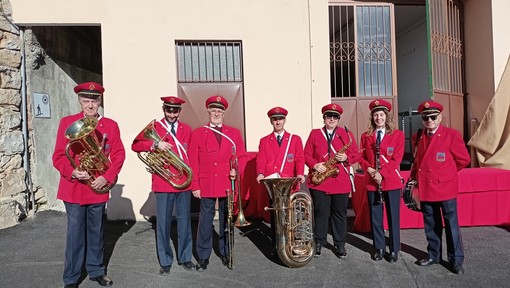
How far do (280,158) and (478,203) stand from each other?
354cm

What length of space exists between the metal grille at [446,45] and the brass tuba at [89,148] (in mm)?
6467

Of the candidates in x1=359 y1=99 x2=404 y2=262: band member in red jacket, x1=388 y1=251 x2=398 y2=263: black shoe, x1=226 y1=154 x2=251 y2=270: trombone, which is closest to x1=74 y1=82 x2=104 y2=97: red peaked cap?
x1=226 y1=154 x2=251 y2=270: trombone

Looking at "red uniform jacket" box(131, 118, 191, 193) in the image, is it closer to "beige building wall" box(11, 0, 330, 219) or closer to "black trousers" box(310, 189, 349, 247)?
"black trousers" box(310, 189, 349, 247)

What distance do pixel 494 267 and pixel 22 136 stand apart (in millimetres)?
7389

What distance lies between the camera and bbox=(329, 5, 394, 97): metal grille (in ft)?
25.4

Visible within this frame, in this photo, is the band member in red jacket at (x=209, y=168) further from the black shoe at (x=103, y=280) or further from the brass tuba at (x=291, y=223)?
the black shoe at (x=103, y=280)

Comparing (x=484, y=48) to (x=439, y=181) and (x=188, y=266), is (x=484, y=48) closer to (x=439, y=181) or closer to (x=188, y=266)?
(x=439, y=181)

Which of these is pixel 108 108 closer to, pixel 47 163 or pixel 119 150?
pixel 47 163

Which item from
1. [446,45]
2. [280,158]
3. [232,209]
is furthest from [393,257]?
[446,45]

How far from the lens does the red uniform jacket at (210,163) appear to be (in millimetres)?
4527

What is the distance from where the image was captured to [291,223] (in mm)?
4438

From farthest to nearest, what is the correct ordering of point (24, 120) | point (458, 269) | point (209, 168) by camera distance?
1. point (24, 120)
2. point (209, 168)
3. point (458, 269)

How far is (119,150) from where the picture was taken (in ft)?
13.7

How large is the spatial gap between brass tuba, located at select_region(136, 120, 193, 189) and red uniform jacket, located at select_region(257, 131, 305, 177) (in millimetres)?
1018
